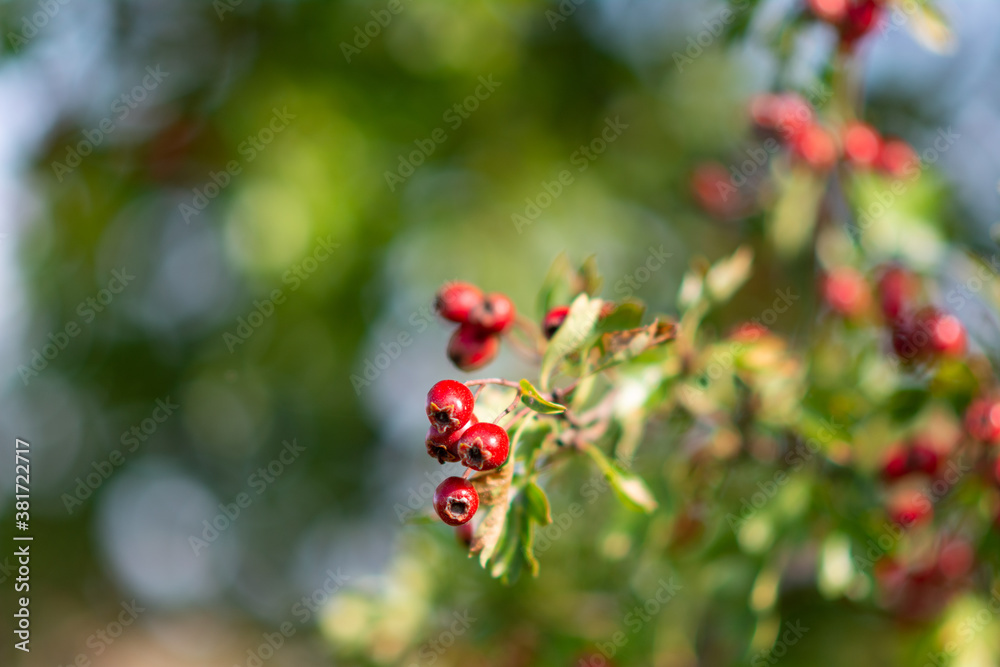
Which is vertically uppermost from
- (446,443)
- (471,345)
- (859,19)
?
(859,19)

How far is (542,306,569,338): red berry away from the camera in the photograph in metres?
1.21

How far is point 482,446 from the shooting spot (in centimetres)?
96

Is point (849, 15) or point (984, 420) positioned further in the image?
point (849, 15)

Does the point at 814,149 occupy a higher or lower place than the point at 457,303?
higher

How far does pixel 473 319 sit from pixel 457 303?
35mm

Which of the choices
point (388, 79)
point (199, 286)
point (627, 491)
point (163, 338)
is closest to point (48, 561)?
point (163, 338)

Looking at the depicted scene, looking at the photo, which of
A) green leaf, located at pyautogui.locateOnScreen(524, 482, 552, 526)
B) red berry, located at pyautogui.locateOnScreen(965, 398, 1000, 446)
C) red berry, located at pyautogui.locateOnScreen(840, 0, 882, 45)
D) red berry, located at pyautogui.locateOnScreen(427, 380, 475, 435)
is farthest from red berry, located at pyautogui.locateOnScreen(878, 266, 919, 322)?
red berry, located at pyautogui.locateOnScreen(427, 380, 475, 435)

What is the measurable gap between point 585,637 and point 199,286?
2666 millimetres

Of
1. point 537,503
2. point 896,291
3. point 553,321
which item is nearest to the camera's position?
point 537,503

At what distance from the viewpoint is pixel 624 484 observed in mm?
1263

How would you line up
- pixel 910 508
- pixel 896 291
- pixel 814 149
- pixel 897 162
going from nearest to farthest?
pixel 910 508 → pixel 896 291 → pixel 814 149 → pixel 897 162

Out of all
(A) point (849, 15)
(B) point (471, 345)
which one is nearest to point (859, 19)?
(A) point (849, 15)

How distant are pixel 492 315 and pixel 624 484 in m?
0.32

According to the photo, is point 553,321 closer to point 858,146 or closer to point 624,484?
point 624,484
